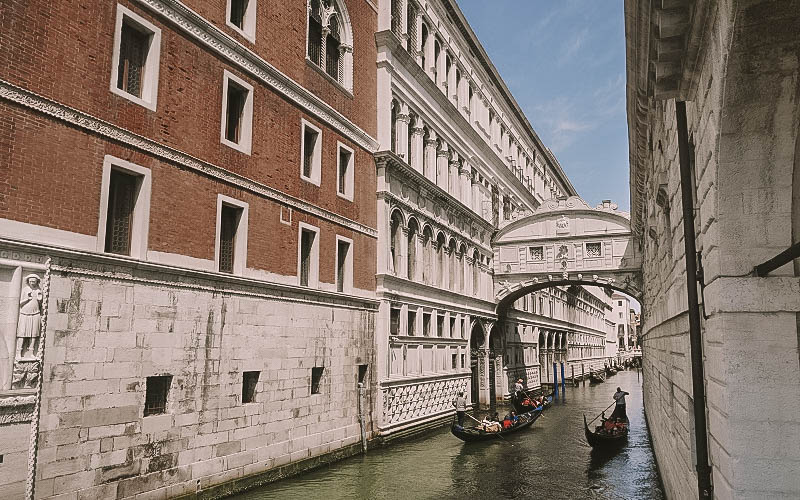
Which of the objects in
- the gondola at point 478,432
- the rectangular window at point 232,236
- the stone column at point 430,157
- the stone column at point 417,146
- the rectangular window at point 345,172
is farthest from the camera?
the stone column at point 430,157

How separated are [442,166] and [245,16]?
11746mm

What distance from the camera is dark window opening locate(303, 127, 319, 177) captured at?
1548 cm

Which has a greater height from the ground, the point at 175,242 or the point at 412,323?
the point at 175,242

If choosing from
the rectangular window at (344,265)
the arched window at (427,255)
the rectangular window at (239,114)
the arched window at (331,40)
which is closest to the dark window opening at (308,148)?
the arched window at (331,40)

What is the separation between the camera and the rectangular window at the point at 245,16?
43.8ft

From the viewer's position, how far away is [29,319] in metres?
8.41

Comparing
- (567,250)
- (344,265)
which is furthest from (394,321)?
(567,250)

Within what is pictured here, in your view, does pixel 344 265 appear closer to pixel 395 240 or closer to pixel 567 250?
→ pixel 395 240

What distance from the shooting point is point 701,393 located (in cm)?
583

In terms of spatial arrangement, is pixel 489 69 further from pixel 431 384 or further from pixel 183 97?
pixel 183 97

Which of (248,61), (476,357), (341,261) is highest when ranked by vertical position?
(248,61)

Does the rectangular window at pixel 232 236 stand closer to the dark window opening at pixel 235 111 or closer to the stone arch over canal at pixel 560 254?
the dark window opening at pixel 235 111

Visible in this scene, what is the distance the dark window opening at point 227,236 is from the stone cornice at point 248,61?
3.04 metres

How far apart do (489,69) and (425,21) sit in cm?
806
